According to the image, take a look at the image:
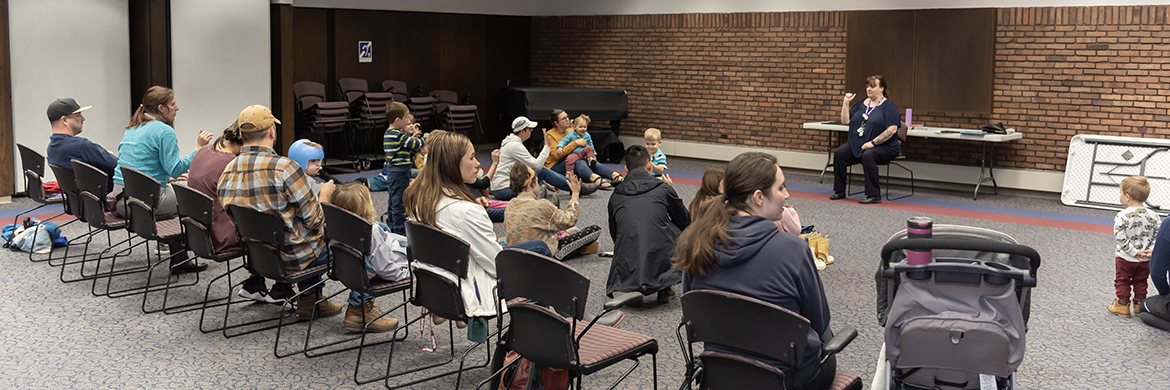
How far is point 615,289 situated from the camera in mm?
5398

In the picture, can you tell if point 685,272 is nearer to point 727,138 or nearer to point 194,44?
point 194,44

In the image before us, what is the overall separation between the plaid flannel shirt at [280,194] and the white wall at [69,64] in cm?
546

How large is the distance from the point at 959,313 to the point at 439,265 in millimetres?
2069

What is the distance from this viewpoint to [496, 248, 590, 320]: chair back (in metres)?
3.20

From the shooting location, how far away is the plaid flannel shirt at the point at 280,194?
462cm

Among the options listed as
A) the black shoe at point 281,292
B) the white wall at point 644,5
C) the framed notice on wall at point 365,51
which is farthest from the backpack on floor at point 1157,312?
the framed notice on wall at point 365,51

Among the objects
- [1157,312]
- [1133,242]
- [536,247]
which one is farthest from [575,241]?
[1157,312]

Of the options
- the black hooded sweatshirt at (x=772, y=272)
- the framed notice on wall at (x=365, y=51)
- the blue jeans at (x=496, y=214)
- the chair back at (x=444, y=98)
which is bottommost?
the blue jeans at (x=496, y=214)

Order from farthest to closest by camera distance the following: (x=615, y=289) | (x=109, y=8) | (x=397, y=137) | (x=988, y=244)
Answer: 1. (x=109, y=8)
2. (x=397, y=137)
3. (x=615, y=289)
4. (x=988, y=244)

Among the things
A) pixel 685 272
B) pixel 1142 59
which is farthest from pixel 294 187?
pixel 1142 59

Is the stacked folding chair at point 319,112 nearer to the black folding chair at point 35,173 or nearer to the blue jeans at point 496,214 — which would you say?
the black folding chair at point 35,173

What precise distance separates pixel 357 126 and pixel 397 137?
18.6 feet

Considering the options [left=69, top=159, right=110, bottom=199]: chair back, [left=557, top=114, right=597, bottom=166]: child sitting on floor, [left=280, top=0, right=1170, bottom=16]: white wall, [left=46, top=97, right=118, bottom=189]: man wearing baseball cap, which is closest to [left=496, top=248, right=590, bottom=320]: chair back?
[left=69, top=159, right=110, bottom=199]: chair back

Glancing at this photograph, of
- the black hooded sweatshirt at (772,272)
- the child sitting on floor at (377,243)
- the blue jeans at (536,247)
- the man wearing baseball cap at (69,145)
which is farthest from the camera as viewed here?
the man wearing baseball cap at (69,145)
